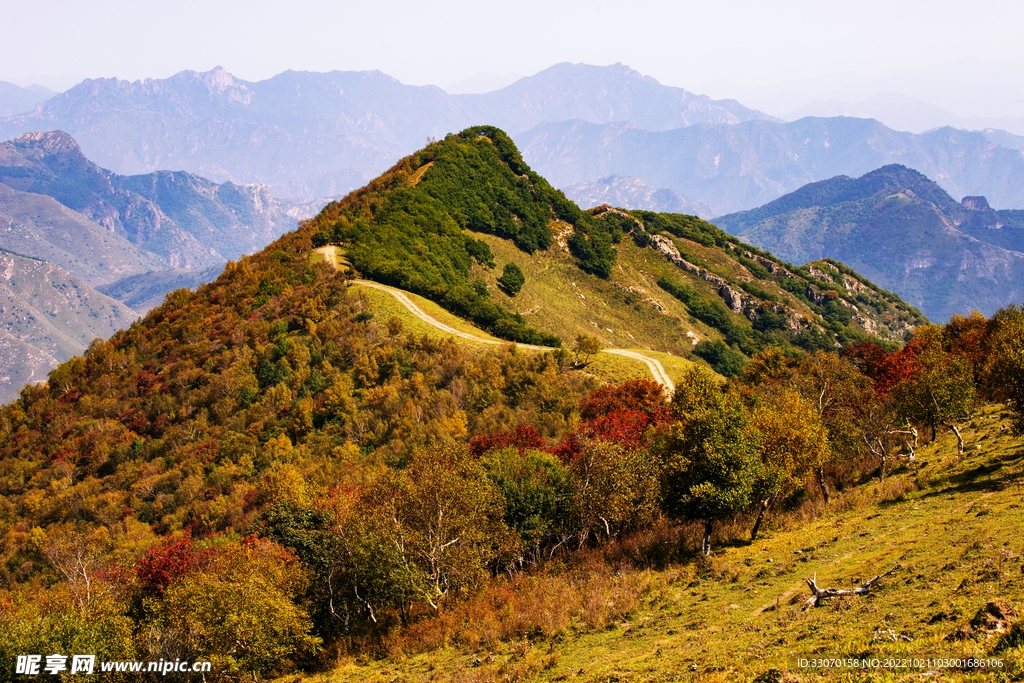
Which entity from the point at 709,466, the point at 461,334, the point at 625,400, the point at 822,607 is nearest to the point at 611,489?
the point at 709,466

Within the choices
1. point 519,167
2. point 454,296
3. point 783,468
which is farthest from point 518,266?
point 783,468

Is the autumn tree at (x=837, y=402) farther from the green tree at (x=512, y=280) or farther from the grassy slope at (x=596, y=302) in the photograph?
the green tree at (x=512, y=280)

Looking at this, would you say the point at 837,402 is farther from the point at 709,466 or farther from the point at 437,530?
the point at 437,530

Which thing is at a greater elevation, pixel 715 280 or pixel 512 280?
pixel 512 280

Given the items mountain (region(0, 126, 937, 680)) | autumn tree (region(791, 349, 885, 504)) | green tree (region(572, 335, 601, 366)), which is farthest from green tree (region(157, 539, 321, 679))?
green tree (region(572, 335, 601, 366))

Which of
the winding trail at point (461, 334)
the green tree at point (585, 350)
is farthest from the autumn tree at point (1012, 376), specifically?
the green tree at point (585, 350)

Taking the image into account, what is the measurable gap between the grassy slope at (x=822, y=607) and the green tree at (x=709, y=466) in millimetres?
2711

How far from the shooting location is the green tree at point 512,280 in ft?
368

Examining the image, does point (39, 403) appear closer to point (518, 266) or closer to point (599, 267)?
point (518, 266)

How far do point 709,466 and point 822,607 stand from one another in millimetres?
10023

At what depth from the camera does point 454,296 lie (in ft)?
316

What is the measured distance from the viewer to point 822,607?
58.7ft

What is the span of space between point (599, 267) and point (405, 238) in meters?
48.3

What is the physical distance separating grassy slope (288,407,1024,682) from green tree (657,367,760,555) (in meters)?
2.71
